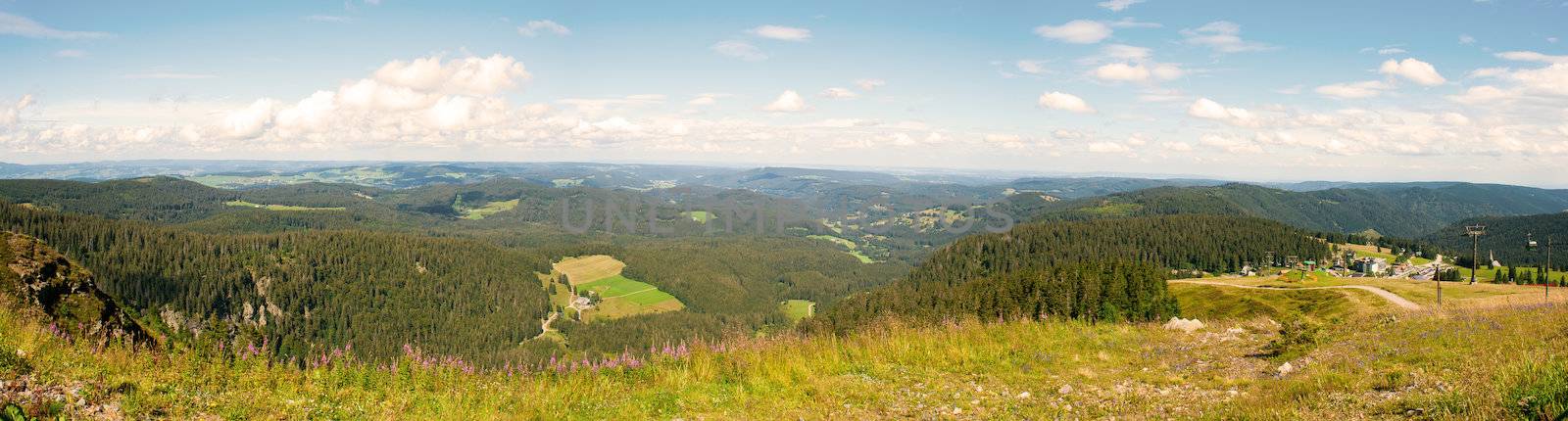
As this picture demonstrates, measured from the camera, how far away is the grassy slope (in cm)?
882

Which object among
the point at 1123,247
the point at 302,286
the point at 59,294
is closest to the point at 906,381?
the point at 59,294

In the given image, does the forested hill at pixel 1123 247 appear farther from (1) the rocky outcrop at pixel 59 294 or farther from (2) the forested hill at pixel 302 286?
(2) the forested hill at pixel 302 286

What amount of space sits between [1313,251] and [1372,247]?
129 feet

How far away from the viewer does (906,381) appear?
1310 cm

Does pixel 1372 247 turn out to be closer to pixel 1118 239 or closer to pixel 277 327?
pixel 1118 239

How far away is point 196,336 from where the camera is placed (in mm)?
11703

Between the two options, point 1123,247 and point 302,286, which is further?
point 302,286

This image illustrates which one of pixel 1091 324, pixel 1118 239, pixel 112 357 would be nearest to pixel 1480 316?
pixel 1091 324

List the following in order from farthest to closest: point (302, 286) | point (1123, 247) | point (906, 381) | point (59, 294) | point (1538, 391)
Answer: point (302, 286) < point (1123, 247) < point (906, 381) < point (59, 294) < point (1538, 391)

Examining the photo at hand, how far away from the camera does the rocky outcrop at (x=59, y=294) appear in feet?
37.1

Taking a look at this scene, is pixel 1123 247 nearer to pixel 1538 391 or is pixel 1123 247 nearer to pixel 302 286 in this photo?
pixel 1538 391

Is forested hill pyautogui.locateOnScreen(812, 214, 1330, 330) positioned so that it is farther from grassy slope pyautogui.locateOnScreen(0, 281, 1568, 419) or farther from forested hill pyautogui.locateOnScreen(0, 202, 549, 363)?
forested hill pyautogui.locateOnScreen(0, 202, 549, 363)

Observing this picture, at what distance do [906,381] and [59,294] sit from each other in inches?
660

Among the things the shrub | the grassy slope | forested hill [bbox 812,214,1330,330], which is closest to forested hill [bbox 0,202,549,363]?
forested hill [bbox 812,214,1330,330]
